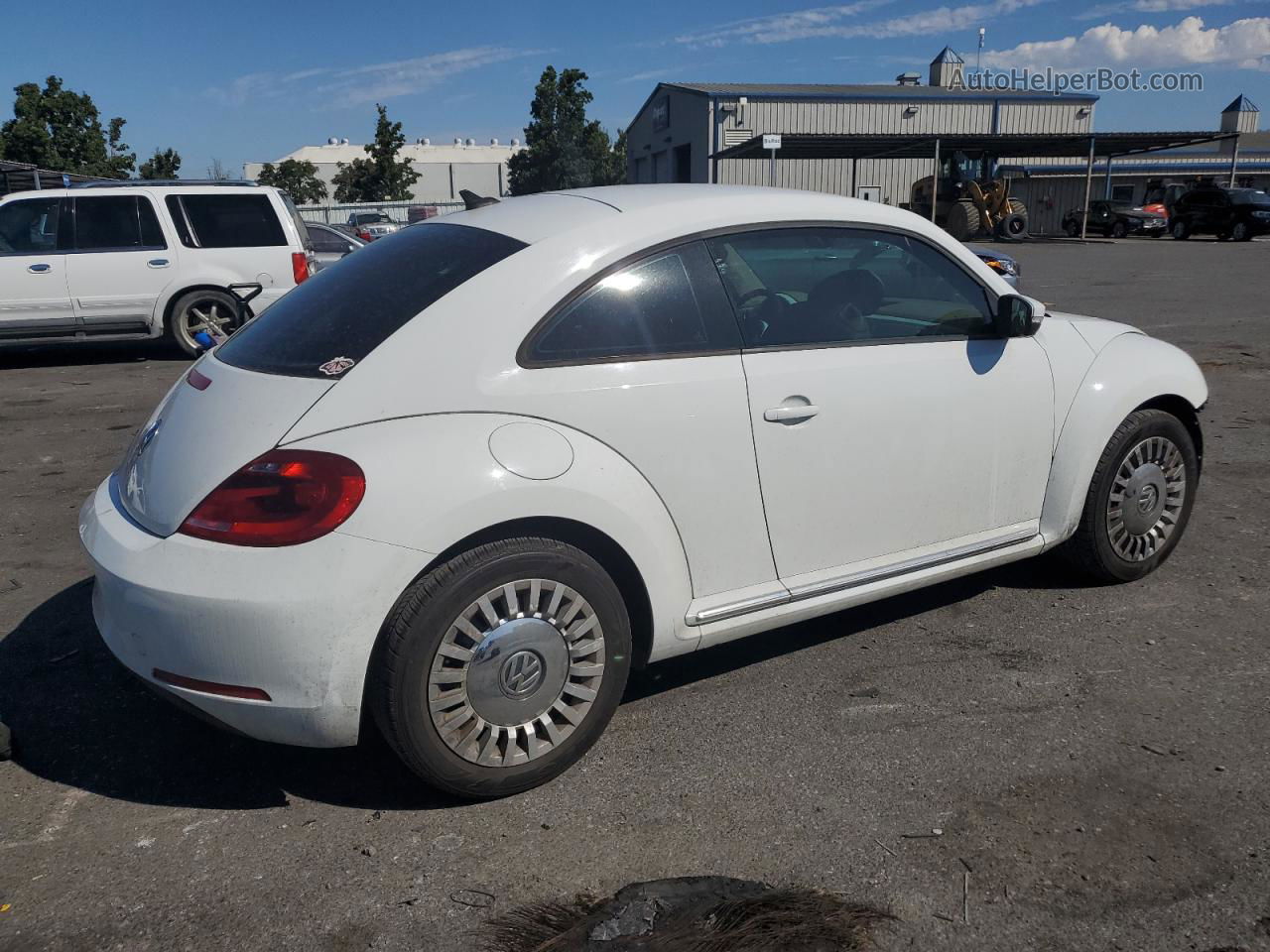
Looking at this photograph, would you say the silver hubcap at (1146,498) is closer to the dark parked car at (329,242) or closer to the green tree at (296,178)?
the dark parked car at (329,242)

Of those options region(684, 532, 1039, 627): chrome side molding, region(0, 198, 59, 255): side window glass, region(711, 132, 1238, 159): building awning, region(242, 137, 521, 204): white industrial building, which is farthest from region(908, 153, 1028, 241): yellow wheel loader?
region(242, 137, 521, 204): white industrial building

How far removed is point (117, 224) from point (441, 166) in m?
98.4

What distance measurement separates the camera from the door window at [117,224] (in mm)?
10805

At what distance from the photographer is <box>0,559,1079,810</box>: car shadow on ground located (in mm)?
2953

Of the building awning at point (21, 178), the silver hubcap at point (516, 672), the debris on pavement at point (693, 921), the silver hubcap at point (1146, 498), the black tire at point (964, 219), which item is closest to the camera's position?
the debris on pavement at point (693, 921)

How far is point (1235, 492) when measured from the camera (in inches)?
223

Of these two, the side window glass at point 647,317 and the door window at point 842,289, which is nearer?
the side window glass at point 647,317

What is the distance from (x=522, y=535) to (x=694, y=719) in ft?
3.21

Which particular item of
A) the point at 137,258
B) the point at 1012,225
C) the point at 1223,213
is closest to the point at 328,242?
the point at 137,258

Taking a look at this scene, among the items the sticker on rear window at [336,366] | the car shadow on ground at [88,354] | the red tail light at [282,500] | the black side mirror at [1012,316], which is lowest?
the car shadow on ground at [88,354]

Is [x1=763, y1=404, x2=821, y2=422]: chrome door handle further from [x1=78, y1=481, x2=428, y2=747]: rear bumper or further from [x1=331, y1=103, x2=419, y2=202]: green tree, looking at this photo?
[x1=331, y1=103, x2=419, y2=202]: green tree

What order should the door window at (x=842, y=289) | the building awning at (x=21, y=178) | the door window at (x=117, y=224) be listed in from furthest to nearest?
the building awning at (x=21, y=178) → the door window at (x=117, y=224) → the door window at (x=842, y=289)

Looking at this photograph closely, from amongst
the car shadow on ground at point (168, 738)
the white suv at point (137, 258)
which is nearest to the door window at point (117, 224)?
the white suv at point (137, 258)

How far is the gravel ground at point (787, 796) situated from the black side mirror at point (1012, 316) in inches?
44.9
